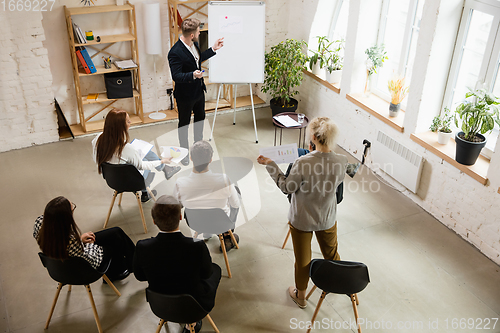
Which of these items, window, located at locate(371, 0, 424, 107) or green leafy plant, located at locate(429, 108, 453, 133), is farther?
window, located at locate(371, 0, 424, 107)

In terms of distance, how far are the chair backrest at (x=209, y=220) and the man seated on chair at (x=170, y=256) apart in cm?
76

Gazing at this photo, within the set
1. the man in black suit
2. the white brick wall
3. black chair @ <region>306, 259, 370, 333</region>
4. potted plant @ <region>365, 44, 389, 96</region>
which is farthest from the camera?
potted plant @ <region>365, 44, 389, 96</region>

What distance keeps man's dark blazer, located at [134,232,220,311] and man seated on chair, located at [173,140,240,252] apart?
0.84m

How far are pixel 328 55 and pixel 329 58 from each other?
0.77ft

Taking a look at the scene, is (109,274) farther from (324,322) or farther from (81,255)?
(324,322)

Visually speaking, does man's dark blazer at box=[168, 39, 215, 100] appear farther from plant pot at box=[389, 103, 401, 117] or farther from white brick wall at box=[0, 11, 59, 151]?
plant pot at box=[389, 103, 401, 117]

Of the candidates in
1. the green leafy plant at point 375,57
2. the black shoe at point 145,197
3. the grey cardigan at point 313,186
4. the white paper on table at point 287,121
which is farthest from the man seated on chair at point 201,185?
the green leafy plant at point 375,57

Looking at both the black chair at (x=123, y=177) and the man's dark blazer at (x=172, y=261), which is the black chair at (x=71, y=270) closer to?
the man's dark blazer at (x=172, y=261)

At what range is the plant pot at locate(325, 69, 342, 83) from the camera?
6.12m

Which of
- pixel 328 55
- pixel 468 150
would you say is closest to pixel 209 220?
pixel 468 150

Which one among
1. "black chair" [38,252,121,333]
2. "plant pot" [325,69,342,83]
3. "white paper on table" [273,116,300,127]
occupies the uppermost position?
"plant pot" [325,69,342,83]

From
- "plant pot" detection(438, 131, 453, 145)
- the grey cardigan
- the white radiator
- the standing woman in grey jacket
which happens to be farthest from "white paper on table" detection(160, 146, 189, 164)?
"plant pot" detection(438, 131, 453, 145)

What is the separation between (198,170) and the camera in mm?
3670

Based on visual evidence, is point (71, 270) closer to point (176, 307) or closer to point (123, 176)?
point (176, 307)
